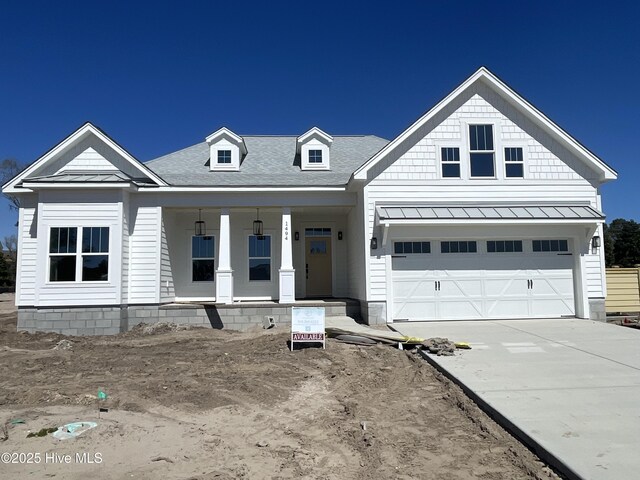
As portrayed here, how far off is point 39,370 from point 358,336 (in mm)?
5987

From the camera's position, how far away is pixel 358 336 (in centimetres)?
936

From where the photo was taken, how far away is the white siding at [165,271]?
43.1 feet

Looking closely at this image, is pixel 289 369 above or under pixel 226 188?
under

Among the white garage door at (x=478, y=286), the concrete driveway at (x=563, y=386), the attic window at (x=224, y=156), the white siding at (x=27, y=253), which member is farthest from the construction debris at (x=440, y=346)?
the white siding at (x=27, y=253)

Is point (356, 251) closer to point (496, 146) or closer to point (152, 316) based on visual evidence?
point (496, 146)

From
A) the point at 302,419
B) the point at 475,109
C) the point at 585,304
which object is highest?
the point at 475,109

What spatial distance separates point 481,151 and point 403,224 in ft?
10.8

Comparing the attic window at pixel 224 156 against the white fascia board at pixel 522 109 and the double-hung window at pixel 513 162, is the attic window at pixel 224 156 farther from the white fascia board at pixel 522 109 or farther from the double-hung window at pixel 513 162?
the double-hung window at pixel 513 162

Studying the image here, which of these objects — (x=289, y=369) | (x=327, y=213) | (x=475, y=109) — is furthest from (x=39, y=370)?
(x=475, y=109)

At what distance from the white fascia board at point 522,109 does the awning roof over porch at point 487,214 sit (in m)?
1.20

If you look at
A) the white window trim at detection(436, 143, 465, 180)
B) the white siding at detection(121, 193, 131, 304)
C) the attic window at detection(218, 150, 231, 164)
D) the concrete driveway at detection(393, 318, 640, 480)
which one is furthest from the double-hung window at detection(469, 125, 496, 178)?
the white siding at detection(121, 193, 131, 304)

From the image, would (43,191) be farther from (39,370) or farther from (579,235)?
(579,235)

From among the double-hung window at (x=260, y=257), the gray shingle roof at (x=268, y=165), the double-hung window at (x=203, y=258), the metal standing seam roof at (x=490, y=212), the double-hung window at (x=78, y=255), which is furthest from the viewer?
the double-hung window at (x=260, y=257)

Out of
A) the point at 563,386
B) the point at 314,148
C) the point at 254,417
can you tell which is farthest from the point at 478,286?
the point at 254,417
